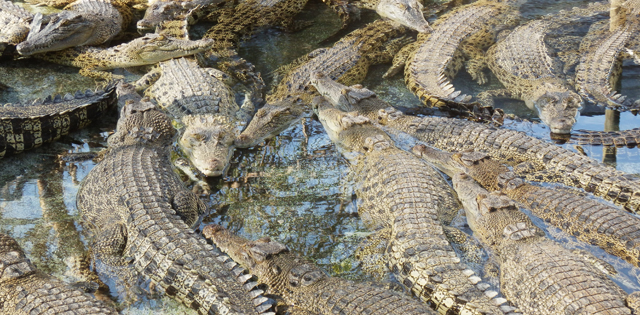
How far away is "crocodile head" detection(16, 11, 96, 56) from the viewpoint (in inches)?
270

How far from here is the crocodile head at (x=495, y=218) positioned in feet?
13.4

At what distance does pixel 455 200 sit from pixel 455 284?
1209 millimetres

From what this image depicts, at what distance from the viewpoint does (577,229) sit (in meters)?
4.29

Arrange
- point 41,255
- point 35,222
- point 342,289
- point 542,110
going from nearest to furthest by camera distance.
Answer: point 342,289
point 41,255
point 35,222
point 542,110

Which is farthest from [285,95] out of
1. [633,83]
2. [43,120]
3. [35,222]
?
[633,83]

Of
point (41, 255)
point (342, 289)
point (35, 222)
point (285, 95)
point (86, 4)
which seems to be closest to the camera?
point (342, 289)

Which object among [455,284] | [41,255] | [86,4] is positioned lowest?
[41,255]

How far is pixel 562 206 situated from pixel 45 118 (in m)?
4.26

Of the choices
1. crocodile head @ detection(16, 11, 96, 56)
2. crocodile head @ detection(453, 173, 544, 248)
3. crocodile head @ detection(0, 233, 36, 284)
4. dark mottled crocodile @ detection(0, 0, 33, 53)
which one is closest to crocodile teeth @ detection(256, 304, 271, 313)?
crocodile head @ detection(0, 233, 36, 284)

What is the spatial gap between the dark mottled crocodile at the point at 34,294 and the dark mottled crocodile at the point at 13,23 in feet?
13.3

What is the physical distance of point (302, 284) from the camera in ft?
12.3

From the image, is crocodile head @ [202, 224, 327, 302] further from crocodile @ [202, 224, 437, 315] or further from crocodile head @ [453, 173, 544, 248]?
crocodile head @ [453, 173, 544, 248]

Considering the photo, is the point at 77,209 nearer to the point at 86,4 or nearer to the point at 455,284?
the point at 455,284

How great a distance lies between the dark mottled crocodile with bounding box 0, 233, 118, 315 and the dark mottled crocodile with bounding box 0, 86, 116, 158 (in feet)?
5.60
